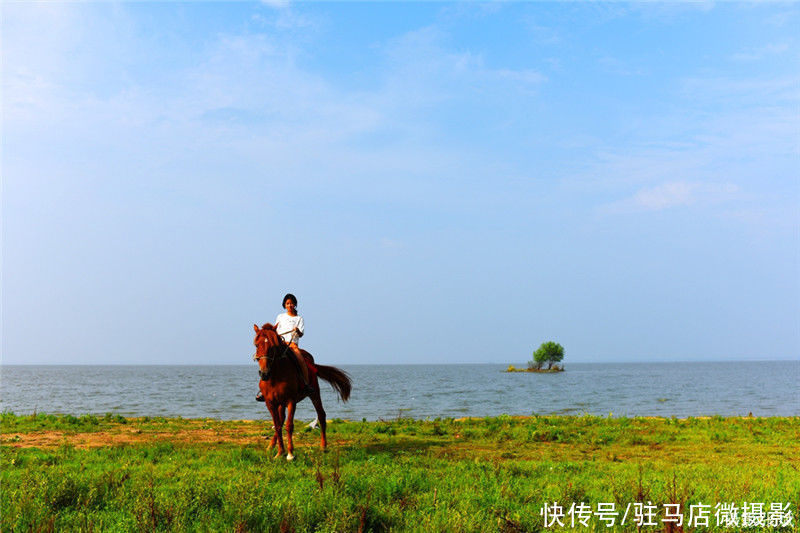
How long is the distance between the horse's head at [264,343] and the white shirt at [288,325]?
0.93 metres

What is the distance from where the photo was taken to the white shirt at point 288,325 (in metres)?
12.6

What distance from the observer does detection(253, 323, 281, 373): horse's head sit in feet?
37.0

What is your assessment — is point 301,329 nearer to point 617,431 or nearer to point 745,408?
point 617,431

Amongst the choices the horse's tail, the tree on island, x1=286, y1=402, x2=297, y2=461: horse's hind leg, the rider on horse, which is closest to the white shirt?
the rider on horse

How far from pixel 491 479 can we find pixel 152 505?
5353mm

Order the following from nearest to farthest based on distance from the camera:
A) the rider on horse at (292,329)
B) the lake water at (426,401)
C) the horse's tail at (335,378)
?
the rider on horse at (292,329) → the horse's tail at (335,378) → the lake water at (426,401)

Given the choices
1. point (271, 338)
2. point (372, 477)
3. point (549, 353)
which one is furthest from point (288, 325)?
point (549, 353)

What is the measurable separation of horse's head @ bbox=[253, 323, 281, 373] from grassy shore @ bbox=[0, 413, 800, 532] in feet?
6.78

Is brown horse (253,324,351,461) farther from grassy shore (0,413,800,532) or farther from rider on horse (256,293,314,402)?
grassy shore (0,413,800,532)

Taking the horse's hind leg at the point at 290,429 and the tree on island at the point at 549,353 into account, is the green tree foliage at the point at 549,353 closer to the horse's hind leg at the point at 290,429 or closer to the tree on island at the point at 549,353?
the tree on island at the point at 549,353

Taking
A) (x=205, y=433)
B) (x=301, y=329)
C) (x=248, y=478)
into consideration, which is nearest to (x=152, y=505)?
(x=248, y=478)

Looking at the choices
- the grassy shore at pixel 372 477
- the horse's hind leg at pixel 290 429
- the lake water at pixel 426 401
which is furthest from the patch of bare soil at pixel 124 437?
the lake water at pixel 426 401

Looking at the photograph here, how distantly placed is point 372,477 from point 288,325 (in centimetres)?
502

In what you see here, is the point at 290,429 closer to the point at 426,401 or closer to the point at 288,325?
the point at 288,325
